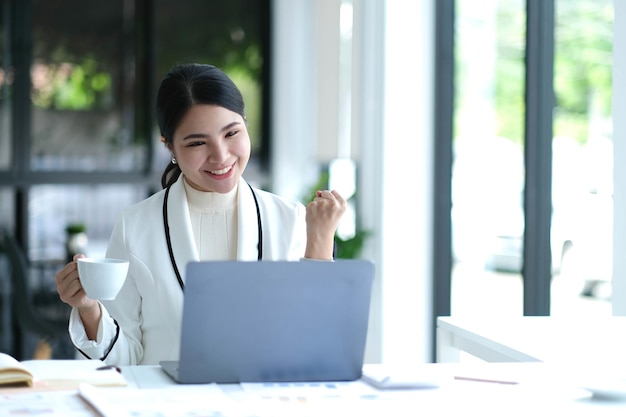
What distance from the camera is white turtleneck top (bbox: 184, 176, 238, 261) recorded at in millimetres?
2318

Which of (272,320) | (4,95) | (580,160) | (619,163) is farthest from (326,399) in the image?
(4,95)

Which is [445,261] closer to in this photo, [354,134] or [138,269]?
[354,134]

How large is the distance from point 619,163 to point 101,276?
1.86 metres

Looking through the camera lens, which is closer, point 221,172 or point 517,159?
Result: point 221,172

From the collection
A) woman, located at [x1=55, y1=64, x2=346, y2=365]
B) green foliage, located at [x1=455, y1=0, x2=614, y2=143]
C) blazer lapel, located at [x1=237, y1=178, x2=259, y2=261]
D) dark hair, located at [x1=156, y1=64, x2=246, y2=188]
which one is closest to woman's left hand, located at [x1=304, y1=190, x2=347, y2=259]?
woman, located at [x1=55, y1=64, x2=346, y2=365]

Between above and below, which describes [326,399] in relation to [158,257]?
below

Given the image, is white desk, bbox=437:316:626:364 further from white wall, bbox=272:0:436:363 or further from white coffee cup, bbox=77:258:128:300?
white wall, bbox=272:0:436:363

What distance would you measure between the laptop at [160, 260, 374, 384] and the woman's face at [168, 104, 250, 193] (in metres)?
0.71

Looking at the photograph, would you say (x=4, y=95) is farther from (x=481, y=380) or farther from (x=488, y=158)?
(x=481, y=380)

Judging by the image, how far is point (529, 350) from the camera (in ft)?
6.55

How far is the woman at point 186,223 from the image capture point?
222 centimetres

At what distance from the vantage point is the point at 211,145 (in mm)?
2221

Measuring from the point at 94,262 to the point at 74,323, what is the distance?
1.46 ft

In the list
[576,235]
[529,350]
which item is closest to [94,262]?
[529,350]
